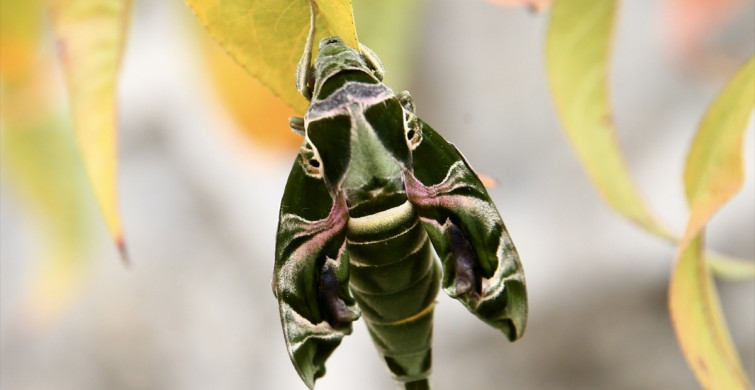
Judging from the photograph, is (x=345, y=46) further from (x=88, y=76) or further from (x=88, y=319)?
(x=88, y=319)

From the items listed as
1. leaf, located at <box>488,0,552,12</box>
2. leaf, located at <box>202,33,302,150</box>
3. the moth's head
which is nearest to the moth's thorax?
the moth's head

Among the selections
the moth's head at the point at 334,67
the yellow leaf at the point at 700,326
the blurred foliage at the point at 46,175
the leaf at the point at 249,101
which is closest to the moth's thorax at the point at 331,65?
the moth's head at the point at 334,67

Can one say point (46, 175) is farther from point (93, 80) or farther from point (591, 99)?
point (591, 99)

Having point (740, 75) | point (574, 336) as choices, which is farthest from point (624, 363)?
point (740, 75)

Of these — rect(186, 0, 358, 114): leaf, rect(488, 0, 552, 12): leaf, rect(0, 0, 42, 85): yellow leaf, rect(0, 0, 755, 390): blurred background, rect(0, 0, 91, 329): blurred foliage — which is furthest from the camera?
rect(0, 0, 755, 390): blurred background

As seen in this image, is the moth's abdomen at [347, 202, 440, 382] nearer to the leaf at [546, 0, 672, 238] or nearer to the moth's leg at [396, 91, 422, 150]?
the moth's leg at [396, 91, 422, 150]

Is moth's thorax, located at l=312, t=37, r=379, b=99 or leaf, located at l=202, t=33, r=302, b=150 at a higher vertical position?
moth's thorax, located at l=312, t=37, r=379, b=99

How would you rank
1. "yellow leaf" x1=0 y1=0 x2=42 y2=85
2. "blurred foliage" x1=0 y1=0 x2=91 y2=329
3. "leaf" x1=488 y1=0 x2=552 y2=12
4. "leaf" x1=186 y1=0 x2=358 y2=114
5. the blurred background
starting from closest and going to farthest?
"leaf" x1=186 y1=0 x2=358 y2=114 < "leaf" x1=488 y1=0 x2=552 y2=12 < "yellow leaf" x1=0 y1=0 x2=42 y2=85 < "blurred foliage" x1=0 y1=0 x2=91 y2=329 < the blurred background
